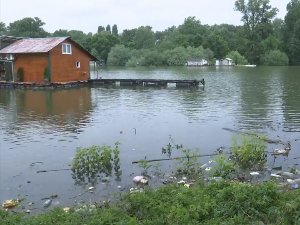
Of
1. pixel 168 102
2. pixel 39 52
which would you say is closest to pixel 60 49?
pixel 39 52

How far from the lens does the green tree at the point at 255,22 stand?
10431 centimetres

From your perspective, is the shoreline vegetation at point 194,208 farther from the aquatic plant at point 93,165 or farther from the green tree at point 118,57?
the green tree at point 118,57

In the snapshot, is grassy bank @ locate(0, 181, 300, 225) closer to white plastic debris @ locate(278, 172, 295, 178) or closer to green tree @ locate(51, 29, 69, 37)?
white plastic debris @ locate(278, 172, 295, 178)

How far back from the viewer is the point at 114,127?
57.8 ft

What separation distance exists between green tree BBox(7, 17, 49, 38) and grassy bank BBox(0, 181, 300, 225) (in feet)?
353

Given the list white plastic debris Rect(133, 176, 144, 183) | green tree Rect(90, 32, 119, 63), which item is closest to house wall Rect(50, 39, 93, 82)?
white plastic debris Rect(133, 176, 144, 183)

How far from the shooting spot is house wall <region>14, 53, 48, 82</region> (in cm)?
3719

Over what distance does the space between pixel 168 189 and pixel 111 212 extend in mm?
1584

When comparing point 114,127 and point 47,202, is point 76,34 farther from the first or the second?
point 47,202

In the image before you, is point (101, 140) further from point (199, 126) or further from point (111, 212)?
point (111, 212)

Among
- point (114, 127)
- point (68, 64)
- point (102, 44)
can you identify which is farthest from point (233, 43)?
point (114, 127)

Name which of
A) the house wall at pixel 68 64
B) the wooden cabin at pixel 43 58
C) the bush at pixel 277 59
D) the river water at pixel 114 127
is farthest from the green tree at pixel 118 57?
the river water at pixel 114 127

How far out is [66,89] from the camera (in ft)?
116

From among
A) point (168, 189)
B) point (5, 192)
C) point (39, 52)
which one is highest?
point (39, 52)
